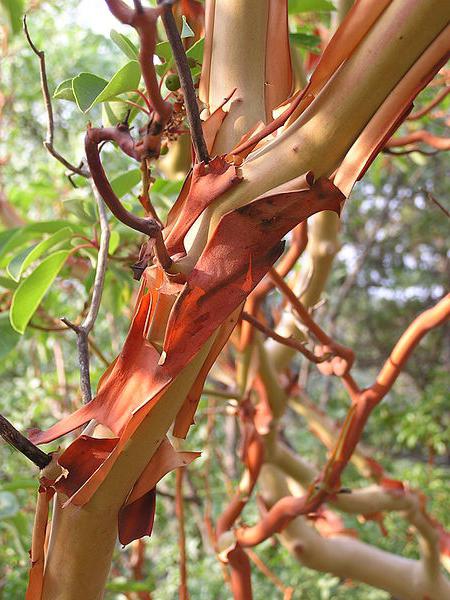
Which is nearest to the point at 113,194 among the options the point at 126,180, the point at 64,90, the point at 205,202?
the point at 205,202

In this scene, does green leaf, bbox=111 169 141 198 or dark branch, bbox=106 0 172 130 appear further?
green leaf, bbox=111 169 141 198

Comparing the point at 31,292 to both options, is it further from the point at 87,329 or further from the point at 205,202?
the point at 205,202

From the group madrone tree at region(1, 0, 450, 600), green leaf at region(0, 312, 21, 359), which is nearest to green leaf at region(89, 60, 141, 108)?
madrone tree at region(1, 0, 450, 600)

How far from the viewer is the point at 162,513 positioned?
176cm

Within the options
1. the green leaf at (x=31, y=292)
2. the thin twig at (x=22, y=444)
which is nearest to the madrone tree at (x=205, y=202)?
the thin twig at (x=22, y=444)

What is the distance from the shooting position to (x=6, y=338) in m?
0.55

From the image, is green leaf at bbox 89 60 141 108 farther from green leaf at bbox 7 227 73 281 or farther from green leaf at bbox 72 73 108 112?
green leaf at bbox 7 227 73 281

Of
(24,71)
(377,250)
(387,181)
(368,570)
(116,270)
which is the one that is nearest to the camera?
(116,270)

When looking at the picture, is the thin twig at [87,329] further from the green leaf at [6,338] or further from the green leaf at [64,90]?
the green leaf at [6,338]

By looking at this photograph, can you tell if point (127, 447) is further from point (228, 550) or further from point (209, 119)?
point (228, 550)

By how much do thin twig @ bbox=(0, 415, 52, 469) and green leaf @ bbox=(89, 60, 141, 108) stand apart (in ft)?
0.54

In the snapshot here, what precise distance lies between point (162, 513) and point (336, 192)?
1613 mm

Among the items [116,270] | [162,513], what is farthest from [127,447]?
[162,513]

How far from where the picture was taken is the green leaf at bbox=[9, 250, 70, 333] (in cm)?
47
